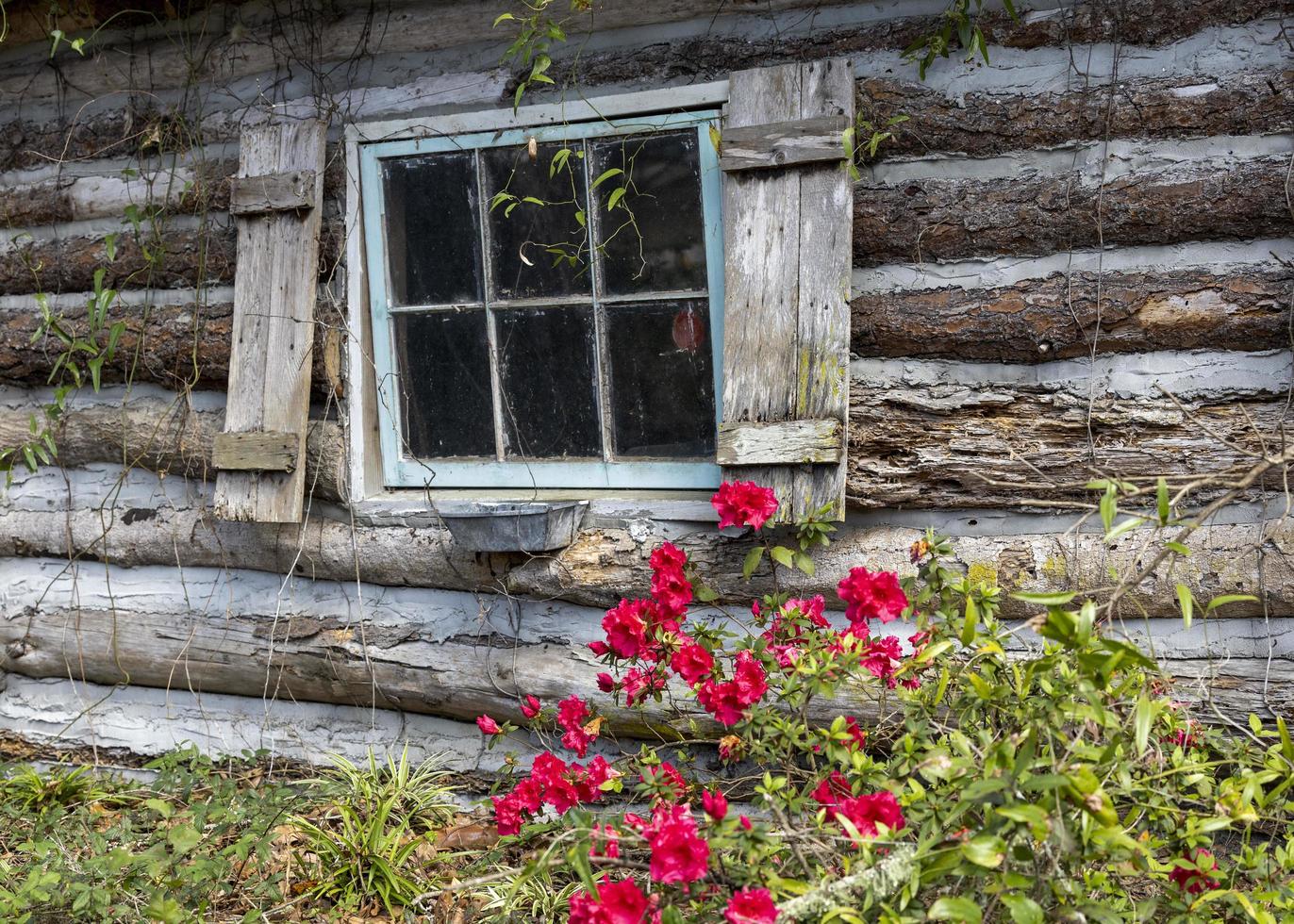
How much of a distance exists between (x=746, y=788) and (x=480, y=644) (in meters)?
0.88

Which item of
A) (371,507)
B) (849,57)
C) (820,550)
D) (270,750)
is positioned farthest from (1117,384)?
(270,750)

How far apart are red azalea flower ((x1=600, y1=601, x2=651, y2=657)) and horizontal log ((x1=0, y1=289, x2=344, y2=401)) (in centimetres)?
130

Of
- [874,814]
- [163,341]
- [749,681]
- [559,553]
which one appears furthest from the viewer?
[163,341]

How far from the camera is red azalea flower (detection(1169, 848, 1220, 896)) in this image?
1964 millimetres

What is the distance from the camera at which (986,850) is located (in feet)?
5.15

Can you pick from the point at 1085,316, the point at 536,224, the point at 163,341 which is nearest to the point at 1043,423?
the point at 1085,316

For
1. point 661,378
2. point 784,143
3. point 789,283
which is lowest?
point 661,378

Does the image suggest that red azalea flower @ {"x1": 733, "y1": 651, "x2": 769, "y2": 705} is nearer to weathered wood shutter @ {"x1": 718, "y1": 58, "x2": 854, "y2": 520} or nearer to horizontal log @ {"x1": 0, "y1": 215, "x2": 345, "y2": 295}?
weathered wood shutter @ {"x1": 718, "y1": 58, "x2": 854, "y2": 520}

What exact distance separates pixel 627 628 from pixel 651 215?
47.7 inches

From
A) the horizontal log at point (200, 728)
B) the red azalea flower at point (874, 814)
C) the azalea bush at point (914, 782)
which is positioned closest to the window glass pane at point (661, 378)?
the azalea bush at point (914, 782)

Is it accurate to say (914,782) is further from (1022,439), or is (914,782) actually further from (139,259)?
(139,259)

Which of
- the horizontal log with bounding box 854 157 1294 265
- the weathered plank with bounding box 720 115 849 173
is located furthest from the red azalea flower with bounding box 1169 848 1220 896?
the weathered plank with bounding box 720 115 849 173

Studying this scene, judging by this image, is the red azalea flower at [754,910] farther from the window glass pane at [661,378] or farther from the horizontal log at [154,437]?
the horizontal log at [154,437]

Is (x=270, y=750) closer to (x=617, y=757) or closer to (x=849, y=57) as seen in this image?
(x=617, y=757)
